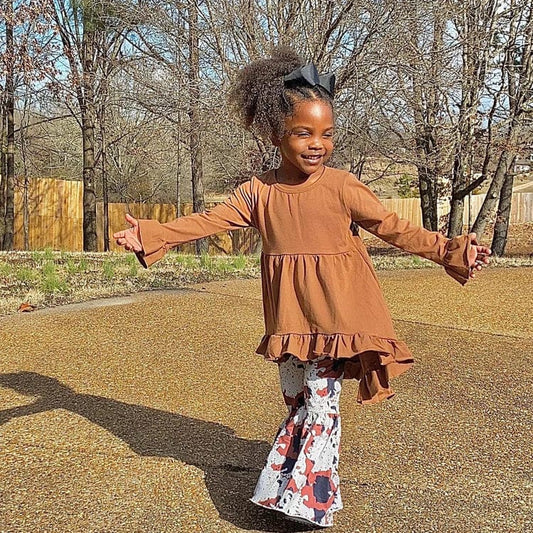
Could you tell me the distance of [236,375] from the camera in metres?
4.99

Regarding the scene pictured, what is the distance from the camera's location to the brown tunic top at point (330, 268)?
105 inches

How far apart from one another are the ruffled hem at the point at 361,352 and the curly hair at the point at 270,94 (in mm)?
763

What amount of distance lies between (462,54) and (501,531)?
12326 millimetres

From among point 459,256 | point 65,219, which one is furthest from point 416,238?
point 65,219

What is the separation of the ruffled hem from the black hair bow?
3.01ft

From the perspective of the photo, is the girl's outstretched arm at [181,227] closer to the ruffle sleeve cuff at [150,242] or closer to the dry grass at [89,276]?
the ruffle sleeve cuff at [150,242]

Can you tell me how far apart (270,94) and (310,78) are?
17 cm

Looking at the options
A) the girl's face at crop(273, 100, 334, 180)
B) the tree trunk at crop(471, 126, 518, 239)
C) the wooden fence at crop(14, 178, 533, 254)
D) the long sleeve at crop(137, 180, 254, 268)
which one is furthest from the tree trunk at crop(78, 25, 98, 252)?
the girl's face at crop(273, 100, 334, 180)

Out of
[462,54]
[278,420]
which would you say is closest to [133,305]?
[278,420]

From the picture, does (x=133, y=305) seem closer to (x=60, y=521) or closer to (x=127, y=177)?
(x=60, y=521)

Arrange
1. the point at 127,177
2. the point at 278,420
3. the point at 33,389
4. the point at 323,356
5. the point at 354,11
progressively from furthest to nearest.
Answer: the point at 127,177 → the point at 354,11 → the point at 33,389 → the point at 278,420 → the point at 323,356

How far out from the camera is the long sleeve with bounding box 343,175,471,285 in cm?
261

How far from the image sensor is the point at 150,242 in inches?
108

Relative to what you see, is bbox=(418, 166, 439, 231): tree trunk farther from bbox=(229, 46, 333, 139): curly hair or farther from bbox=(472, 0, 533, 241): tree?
bbox=(229, 46, 333, 139): curly hair
